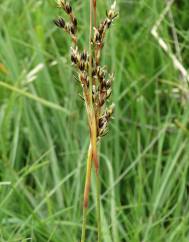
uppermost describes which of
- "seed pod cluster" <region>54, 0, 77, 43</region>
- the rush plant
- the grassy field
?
"seed pod cluster" <region>54, 0, 77, 43</region>

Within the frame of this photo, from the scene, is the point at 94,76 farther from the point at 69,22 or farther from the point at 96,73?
the point at 69,22

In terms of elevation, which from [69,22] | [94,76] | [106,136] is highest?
[69,22]

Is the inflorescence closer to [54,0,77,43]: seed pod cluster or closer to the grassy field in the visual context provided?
[54,0,77,43]: seed pod cluster

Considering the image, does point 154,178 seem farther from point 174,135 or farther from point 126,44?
point 126,44

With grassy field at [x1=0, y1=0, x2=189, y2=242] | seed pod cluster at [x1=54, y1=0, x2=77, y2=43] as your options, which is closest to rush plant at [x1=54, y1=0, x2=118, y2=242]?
seed pod cluster at [x1=54, y1=0, x2=77, y2=43]

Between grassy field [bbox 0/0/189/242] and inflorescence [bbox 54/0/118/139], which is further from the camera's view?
grassy field [bbox 0/0/189/242]

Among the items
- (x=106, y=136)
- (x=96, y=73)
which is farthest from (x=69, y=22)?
(x=106, y=136)

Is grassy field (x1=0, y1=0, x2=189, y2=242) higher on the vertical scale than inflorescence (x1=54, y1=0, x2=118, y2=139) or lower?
lower

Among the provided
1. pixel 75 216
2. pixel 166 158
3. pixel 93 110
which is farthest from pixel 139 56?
pixel 93 110
